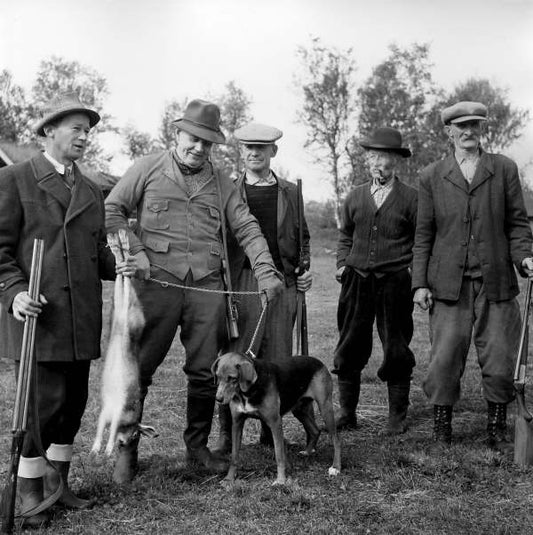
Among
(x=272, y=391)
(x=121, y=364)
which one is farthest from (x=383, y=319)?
(x=121, y=364)

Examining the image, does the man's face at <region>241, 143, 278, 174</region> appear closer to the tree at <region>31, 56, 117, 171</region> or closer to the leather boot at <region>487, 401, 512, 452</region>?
the leather boot at <region>487, 401, 512, 452</region>

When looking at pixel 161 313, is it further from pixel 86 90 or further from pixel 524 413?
pixel 86 90

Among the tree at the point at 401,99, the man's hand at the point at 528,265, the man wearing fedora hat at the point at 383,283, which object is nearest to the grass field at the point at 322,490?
the man wearing fedora hat at the point at 383,283

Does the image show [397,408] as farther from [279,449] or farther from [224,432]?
[279,449]

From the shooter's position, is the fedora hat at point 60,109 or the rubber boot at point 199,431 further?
the rubber boot at point 199,431

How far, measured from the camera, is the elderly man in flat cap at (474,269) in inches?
233

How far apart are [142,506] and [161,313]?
132cm

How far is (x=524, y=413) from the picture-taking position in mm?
5500

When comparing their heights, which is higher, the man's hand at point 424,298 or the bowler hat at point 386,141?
the bowler hat at point 386,141

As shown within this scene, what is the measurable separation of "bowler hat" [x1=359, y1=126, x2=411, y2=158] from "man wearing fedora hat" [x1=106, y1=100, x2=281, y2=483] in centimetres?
174

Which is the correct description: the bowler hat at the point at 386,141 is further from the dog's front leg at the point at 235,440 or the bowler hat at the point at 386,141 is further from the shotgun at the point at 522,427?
the dog's front leg at the point at 235,440

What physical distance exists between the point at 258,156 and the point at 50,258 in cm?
227

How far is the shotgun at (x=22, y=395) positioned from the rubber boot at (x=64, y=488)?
0.39 metres

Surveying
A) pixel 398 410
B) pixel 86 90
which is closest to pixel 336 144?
pixel 86 90
